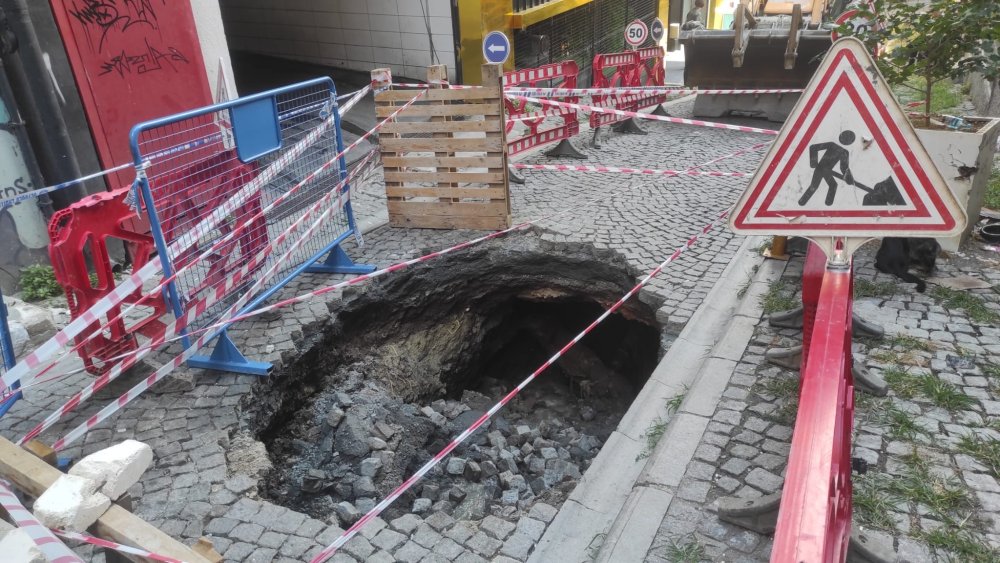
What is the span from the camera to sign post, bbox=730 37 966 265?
226 centimetres

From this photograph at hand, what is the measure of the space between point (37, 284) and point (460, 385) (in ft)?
12.9

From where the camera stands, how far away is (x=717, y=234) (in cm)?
662

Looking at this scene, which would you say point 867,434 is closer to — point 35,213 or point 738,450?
point 738,450

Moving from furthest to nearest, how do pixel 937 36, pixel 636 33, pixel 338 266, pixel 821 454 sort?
pixel 636 33
pixel 338 266
pixel 937 36
pixel 821 454

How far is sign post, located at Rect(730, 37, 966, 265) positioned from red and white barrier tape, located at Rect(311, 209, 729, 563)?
168 centimetres

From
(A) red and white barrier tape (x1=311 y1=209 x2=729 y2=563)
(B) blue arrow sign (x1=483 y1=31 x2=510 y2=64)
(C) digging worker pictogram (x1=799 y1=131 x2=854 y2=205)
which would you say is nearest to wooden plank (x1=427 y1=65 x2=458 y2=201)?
(A) red and white barrier tape (x1=311 y1=209 x2=729 y2=563)

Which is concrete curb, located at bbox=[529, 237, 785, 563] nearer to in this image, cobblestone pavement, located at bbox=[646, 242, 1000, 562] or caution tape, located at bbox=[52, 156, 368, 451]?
cobblestone pavement, located at bbox=[646, 242, 1000, 562]

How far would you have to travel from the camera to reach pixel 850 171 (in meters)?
2.36

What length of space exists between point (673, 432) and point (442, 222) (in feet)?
12.8

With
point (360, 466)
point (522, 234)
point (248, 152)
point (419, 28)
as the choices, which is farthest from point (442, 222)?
point (419, 28)

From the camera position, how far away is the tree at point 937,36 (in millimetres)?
4945

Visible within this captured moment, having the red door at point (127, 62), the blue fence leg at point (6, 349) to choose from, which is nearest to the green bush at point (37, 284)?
the red door at point (127, 62)

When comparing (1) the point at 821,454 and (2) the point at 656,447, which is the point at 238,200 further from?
(1) the point at 821,454

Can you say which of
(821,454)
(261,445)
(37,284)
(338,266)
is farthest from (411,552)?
(37,284)
